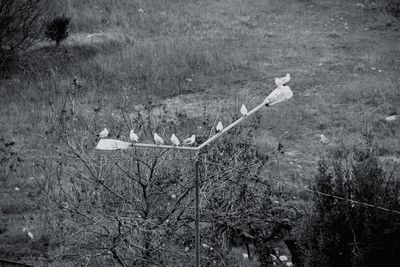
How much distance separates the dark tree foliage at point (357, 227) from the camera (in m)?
4.22

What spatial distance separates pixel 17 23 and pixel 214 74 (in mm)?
4420

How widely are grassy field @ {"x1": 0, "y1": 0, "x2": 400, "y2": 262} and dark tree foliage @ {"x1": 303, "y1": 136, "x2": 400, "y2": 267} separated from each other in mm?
1754

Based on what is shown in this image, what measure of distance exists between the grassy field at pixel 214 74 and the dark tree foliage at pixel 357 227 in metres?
1.75

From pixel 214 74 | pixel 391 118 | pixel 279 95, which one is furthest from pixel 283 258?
pixel 214 74

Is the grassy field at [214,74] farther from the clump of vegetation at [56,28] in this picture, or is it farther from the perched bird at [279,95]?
the perched bird at [279,95]

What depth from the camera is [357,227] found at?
435 centimetres

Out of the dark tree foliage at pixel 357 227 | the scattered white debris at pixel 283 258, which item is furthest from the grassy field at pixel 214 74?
the dark tree foliage at pixel 357 227

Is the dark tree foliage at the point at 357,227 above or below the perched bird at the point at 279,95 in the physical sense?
below

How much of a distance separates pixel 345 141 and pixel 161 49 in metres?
5.28

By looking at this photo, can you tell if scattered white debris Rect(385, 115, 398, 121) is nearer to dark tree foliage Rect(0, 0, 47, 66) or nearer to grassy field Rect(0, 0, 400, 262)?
grassy field Rect(0, 0, 400, 262)

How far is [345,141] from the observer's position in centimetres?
721

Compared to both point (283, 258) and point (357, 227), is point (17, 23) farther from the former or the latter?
point (357, 227)

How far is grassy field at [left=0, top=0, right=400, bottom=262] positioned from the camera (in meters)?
7.07

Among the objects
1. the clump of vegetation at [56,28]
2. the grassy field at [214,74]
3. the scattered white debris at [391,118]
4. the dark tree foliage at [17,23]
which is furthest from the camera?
the clump of vegetation at [56,28]
